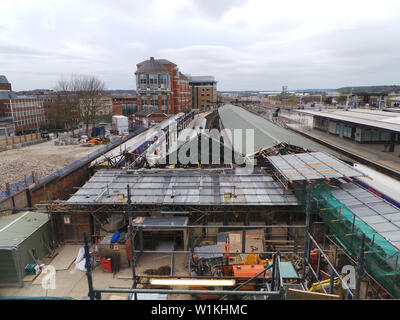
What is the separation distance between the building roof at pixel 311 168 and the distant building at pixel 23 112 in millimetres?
47432

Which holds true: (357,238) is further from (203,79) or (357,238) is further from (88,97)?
(203,79)

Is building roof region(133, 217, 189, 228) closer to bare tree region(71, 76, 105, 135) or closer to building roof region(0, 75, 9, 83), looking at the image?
bare tree region(71, 76, 105, 135)

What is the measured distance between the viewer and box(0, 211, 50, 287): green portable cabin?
10.8 metres

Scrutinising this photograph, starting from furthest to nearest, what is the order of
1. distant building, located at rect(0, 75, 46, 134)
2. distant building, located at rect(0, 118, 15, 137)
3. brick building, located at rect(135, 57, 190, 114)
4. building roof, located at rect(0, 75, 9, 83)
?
building roof, located at rect(0, 75, 9, 83) → brick building, located at rect(135, 57, 190, 114) → distant building, located at rect(0, 75, 46, 134) → distant building, located at rect(0, 118, 15, 137)

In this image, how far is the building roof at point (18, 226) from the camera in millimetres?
11195

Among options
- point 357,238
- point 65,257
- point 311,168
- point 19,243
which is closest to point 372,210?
point 357,238

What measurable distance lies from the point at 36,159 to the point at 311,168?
27.9 metres

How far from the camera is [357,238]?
8.82 meters

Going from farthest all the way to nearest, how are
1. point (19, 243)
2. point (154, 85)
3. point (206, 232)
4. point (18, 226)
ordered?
point (154, 85) < point (206, 232) < point (18, 226) < point (19, 243)

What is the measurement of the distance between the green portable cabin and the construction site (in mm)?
42

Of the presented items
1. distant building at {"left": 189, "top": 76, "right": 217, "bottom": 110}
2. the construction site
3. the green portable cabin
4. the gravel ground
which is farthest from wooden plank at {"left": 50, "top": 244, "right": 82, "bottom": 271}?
distant building at {"left": 189, "top": 76, "right": 217, "bottom": 110}
